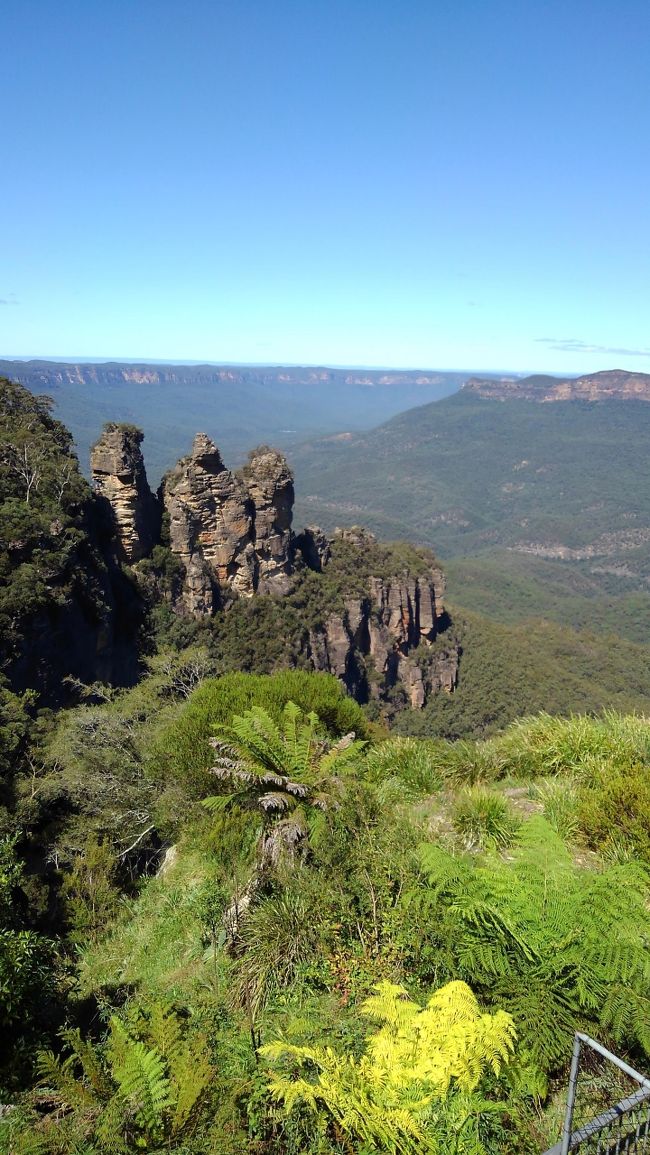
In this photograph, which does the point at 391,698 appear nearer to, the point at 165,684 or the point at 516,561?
the point at 165,684

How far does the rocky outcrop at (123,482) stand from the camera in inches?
1478

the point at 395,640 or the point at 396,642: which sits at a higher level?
the point at 395,640

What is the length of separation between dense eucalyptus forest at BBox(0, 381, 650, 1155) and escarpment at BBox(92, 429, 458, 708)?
29.0 metres

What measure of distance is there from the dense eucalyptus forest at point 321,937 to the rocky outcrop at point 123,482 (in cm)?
2728

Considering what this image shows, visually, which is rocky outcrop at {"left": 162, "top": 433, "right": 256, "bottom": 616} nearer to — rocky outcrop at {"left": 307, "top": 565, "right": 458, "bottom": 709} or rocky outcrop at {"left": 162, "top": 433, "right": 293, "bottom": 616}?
rocky outcrop at {"left": 162, "top": 433, "right": 293, "bottom": 616}

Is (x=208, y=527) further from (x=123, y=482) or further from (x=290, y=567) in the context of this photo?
(x=290, y=567)

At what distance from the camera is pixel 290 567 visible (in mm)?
50094

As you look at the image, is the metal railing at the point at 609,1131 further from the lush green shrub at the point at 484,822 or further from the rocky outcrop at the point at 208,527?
the rocky outcrop at the point at 208,527

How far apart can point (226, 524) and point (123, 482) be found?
28.9ft

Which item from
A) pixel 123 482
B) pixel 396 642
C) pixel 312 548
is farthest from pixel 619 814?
pixel 396 642

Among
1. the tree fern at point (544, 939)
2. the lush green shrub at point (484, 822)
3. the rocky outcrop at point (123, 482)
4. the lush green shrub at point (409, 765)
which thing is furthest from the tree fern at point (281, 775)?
the rocky outcrop at point (123, 482)

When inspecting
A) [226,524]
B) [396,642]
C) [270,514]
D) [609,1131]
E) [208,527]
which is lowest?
[396,642]

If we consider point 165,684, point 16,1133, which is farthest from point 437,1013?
point 165,684

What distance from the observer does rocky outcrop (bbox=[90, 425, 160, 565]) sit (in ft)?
123
